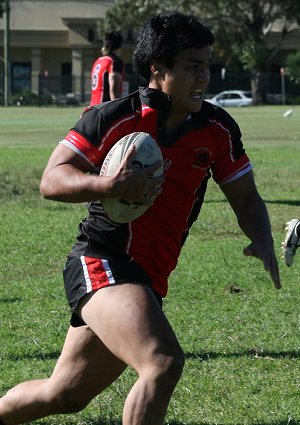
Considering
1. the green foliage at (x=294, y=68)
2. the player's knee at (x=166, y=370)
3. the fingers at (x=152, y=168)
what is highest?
the fingers at (x=152, y=168)

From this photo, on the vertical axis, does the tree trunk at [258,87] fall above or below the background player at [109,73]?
below

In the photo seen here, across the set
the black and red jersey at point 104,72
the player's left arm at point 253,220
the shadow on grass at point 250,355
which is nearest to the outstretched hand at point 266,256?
the player's left arm at point 253,220

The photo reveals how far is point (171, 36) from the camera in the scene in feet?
15.4

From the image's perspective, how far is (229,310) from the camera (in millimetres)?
8336

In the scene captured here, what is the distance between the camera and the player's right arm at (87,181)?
165 inches

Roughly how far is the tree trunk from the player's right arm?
70.4m

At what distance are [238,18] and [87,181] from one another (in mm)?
72646

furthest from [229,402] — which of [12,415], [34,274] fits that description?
[34,274]

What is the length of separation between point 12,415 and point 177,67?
1.70 metres

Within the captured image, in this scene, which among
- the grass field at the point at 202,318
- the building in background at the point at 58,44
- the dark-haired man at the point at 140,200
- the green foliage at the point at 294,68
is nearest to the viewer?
the dark-haired man at the point at 140,200

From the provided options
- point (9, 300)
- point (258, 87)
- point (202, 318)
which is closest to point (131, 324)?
point (202, 318)

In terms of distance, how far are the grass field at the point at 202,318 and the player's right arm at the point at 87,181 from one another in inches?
61.7

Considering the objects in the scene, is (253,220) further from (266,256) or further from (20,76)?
(20,76)

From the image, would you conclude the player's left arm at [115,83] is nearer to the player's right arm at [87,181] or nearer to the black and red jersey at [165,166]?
the black and red jersey at [165,166]
